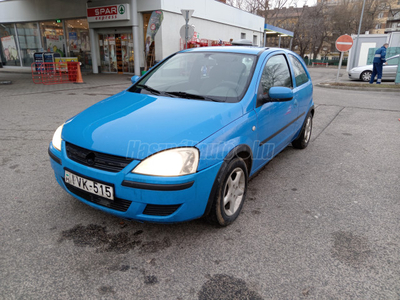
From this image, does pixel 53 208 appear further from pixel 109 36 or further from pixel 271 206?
pixel 109 36

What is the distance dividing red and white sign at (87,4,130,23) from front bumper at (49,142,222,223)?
16300 mm

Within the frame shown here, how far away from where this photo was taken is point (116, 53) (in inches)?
748

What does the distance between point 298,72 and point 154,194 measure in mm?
3173

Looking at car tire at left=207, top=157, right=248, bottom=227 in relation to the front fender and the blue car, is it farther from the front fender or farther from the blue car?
the front fender

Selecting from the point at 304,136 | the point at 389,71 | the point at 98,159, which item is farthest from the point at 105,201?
the point at 389,71

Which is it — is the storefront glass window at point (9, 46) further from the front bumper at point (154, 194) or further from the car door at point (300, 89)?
the front bumper at point (154, 194)

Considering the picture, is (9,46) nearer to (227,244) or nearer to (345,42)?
(345,42)

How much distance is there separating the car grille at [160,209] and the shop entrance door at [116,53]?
17661 mm

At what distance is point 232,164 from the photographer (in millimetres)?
2492

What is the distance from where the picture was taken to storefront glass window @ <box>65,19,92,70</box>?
19.9 meters

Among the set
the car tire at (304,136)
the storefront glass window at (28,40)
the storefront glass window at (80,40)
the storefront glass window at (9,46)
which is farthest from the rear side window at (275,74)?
the storefront glass window at (9,46)

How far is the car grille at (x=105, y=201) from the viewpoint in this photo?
87.9 inches

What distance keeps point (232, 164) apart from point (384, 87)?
13378 mm

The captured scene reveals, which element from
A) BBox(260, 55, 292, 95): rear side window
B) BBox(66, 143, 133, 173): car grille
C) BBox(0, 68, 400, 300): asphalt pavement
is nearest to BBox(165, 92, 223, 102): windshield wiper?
BBox(260, 55, 292, 95): rear side window
